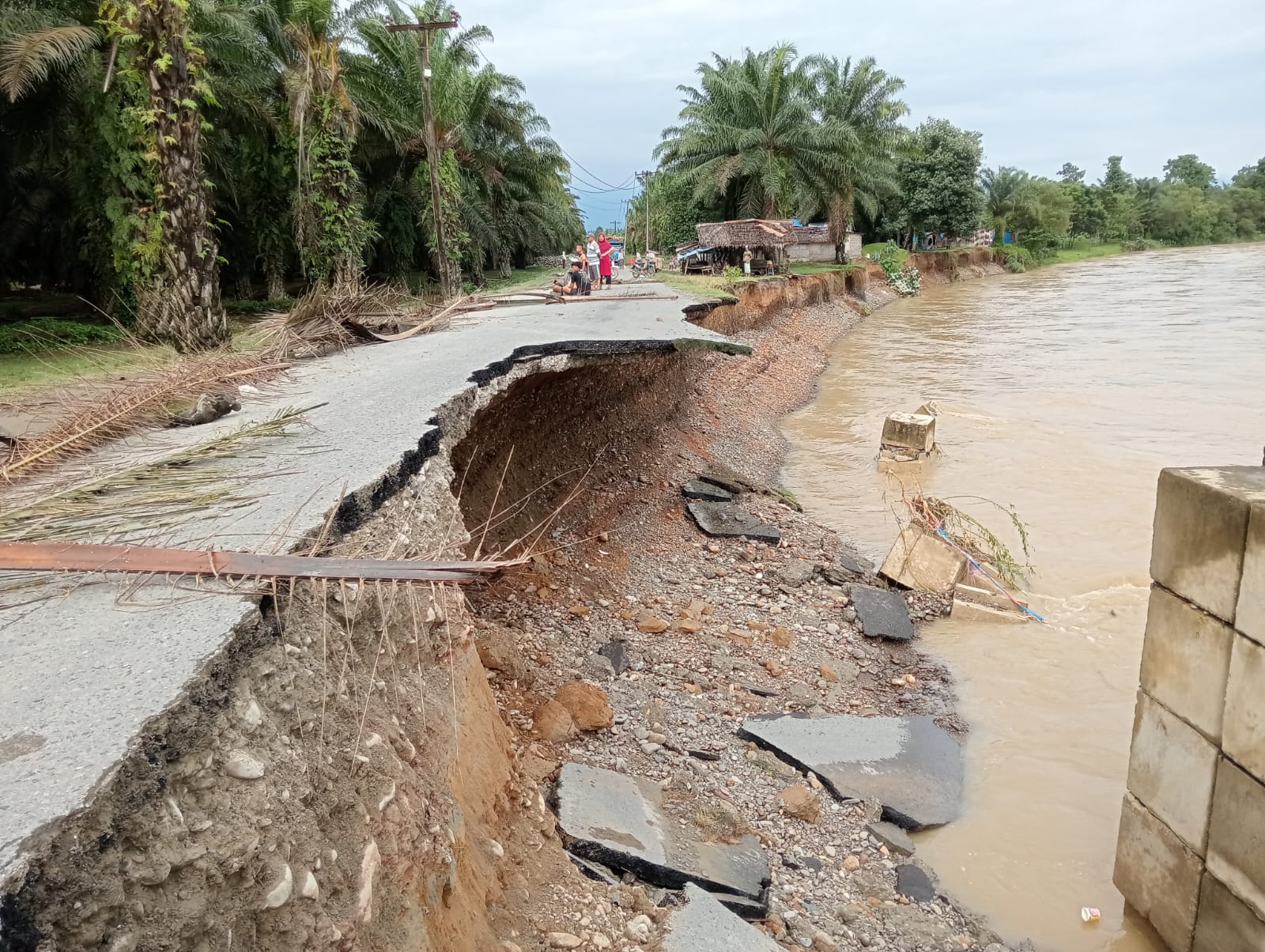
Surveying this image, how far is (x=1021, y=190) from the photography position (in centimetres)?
6275

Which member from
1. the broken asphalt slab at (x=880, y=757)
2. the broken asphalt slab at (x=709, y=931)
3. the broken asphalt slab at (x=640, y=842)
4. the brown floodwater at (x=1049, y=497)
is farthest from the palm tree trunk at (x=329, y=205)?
the broken asphalt slab at (x=709, y=931)

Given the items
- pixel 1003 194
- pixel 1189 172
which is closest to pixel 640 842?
pixel 1003 194

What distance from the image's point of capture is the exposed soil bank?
5.54ft

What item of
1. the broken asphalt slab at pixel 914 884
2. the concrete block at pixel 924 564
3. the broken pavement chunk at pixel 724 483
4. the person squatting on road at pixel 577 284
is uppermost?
the person squatting on road at pixel 577 284

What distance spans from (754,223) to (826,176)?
21.0 ft

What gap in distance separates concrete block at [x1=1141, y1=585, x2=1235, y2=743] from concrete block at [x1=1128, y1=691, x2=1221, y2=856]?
78 mm

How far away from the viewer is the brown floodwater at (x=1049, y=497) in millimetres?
4730

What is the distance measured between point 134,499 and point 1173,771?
4571 millimetres

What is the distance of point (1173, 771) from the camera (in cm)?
371

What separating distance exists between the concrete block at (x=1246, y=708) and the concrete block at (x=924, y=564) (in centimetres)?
447

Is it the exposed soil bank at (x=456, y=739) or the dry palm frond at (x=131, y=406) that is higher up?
the dry palm frond at (x=131, y=406)

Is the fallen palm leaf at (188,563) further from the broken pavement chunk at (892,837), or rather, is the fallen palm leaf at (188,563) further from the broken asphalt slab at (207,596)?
the broken pavement chunk at (892,837)

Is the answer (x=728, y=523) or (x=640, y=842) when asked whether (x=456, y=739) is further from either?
(x=728, y=523)

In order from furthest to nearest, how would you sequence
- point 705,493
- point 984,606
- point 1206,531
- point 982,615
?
point 705,493, point 984,606, point 982,615, point 1206,531
